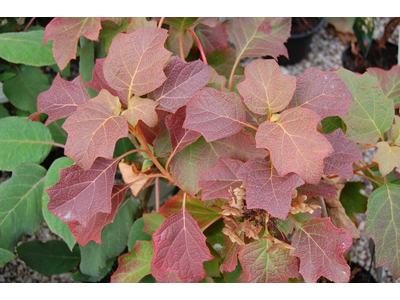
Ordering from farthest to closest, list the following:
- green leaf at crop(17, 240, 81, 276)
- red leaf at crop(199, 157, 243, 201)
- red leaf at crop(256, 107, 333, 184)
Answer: green leaf at crop(17, 240, 81, 276), red leaf at crop(199, 157, 243, 201), red leaf at crop(256, 107, 333, 184)

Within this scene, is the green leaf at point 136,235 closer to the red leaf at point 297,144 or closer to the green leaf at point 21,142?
the green leaf at point 21,142

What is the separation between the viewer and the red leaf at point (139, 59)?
555mm

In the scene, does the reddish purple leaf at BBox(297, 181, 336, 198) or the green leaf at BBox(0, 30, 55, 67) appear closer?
the reddish purple leaf at BBox(297, 181, 336, 198)

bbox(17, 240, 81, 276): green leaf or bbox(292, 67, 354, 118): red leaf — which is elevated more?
bbox(292, 67, 354, 118): red leaf

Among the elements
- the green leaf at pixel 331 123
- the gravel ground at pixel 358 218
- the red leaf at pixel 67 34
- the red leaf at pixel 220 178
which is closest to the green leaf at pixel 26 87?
the gravel ground at pixel 358 218

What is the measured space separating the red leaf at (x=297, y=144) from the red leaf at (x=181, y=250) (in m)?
0.23

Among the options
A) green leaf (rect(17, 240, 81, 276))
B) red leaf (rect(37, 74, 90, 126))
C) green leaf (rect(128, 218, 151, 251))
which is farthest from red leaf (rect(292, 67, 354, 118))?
green leaf (rect(17, 240, 81, 276))

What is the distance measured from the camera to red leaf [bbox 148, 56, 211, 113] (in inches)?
22.4

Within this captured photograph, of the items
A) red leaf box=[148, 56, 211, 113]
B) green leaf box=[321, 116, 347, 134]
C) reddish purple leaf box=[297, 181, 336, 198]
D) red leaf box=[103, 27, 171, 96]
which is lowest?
reddish purple leaf box=[297, 181, 336, 198]

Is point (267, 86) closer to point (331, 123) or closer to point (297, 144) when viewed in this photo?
point (297, 144)

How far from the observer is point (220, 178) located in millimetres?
584

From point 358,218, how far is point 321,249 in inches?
33.8

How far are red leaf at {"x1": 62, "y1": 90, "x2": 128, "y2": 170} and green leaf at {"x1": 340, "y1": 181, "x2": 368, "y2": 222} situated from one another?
2.17ft

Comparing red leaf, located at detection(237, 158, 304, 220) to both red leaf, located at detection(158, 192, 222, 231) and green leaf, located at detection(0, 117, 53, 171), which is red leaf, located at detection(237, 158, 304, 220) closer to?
red leaf, located at detection(158, 192, 222, 231)
